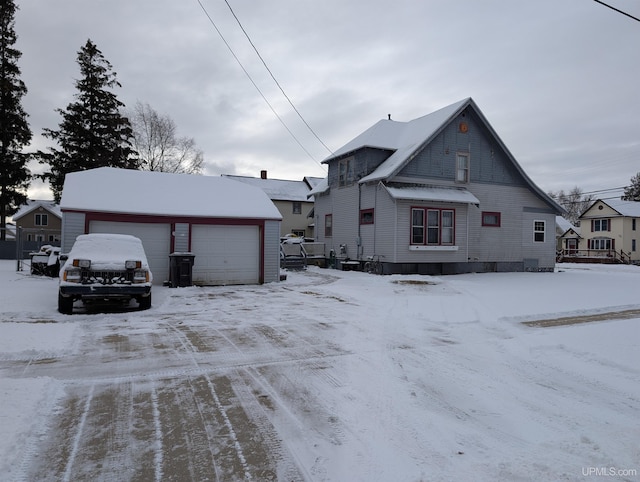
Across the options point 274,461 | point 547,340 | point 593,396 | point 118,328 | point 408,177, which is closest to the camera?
point 274,461

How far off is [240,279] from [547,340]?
1071cm

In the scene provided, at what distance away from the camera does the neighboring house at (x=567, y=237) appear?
4706cm

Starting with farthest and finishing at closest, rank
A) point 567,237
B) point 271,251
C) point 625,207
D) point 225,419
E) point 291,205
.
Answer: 1. point 567,237
2. point 625,207
3. point 291,205
4. point 271,251
5. point 225,419

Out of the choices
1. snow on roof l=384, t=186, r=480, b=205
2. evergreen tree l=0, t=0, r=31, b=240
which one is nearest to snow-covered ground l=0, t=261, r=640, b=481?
snow on roof l=384, t=186, r=480, b=205

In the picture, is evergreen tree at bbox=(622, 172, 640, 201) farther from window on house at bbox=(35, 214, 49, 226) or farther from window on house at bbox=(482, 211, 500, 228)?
window on house at bbox=(35, 214, 49, 226)

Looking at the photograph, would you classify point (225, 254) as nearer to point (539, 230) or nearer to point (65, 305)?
point (65, 305)

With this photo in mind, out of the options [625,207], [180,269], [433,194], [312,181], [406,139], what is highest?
[312,181]

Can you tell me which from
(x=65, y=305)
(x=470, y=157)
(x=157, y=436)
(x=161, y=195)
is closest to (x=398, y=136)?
(x=470, y=157)

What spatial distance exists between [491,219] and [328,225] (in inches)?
360

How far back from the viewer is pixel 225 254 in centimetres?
1531

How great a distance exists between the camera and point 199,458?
327 centimetres

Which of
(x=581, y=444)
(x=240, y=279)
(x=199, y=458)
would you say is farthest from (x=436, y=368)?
(x=240, y=279)

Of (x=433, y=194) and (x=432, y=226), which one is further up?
(x=433, y=194)

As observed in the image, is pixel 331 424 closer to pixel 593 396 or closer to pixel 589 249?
pixel 593 396
